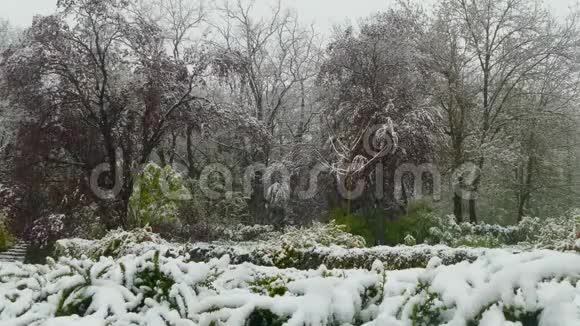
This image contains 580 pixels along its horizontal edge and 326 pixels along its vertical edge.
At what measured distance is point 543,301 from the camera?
1.57 m

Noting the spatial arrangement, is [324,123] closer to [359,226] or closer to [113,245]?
[359,226]

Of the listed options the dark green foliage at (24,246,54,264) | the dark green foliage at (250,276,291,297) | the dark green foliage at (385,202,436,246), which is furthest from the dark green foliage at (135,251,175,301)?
the dark green foliage at (24,246,54,264)

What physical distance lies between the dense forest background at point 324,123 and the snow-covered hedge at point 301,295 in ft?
33.0

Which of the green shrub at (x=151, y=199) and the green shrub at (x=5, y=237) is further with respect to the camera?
the green shrub at (x=5, y=237)

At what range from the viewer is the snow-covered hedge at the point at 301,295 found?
1633 millimetres

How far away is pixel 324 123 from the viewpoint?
17609mm

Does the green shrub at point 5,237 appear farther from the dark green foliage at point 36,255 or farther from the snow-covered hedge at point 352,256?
the snow-covered hedge at point 352,256

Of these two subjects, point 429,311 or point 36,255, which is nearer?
point 429,311

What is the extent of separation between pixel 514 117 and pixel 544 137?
1.80 meters

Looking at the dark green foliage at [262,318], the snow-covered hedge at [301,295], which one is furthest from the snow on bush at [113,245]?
the dark green foliage at [262,318]

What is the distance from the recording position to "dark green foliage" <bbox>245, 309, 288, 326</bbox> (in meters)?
1.95

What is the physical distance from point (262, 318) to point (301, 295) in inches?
6.3

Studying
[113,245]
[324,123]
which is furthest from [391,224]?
[113,245]

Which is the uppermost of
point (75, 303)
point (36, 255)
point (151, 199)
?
point (151, 199)
